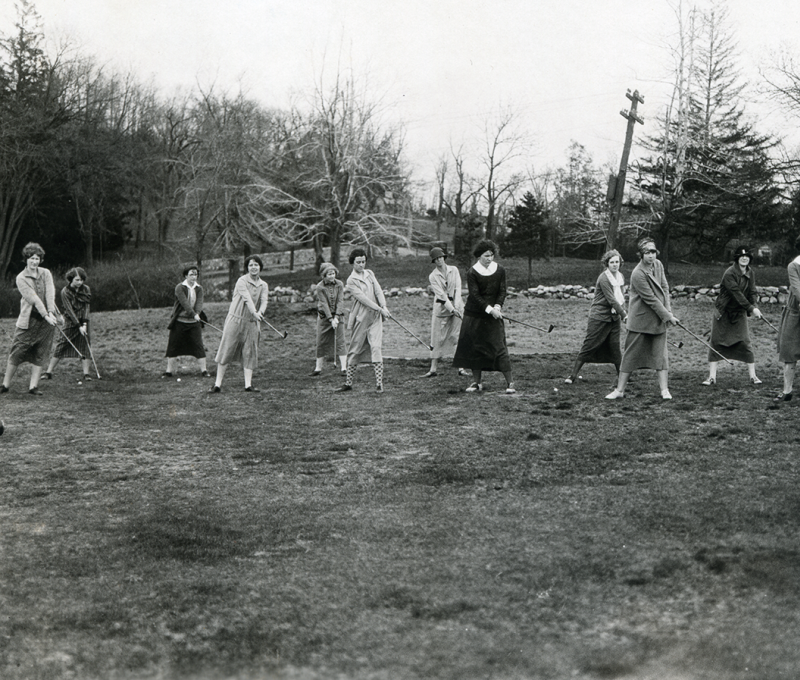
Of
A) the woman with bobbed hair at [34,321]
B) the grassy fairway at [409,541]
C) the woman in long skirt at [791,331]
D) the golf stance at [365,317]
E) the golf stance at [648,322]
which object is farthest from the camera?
the golf stance at [365,317]

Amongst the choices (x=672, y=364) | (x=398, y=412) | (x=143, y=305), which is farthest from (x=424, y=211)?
(x=398, y=412)

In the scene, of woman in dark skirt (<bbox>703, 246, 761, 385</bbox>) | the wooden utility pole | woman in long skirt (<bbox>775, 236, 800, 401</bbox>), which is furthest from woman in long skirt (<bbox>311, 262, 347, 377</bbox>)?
the wooden utility pole

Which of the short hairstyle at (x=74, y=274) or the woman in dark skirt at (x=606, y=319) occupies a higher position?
the short hairstyle at (x=74, y=274)

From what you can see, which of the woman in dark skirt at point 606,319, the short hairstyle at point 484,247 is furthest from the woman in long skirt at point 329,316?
the woman in dark skirt at point 606,319

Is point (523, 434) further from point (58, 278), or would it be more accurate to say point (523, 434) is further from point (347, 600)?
point (58, 278)

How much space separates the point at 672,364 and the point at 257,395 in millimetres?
6434

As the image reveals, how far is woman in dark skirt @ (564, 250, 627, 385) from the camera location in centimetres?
1086

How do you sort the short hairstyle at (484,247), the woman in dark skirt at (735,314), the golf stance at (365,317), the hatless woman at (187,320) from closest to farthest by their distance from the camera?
the short hairstyle at (484,247) < the woman in dark skirt at (735,314) < the golf stance at (365,317) < the hatless woman at (187,320)

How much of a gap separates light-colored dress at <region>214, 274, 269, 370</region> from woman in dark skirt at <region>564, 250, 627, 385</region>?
4181 millimetres

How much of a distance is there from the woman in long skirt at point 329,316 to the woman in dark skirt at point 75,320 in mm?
3472

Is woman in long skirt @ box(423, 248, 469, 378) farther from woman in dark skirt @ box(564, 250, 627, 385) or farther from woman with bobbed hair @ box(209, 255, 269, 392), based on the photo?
woman with bobbed hair @ box(209, 255, 269, 392)

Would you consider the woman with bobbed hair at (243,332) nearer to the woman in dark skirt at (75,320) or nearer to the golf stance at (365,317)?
the golf stance at (365,317)

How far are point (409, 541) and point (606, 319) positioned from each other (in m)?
6.38

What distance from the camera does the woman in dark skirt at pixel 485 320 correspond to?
1060 cm
